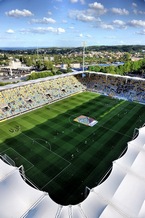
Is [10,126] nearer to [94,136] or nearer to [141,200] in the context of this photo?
[94,136]

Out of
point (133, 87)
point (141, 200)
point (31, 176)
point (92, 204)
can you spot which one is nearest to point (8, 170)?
point (31, 176)

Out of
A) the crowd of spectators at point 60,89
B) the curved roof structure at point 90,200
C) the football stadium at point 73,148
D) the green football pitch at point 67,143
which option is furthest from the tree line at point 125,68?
the curved roof structure at point 90,200

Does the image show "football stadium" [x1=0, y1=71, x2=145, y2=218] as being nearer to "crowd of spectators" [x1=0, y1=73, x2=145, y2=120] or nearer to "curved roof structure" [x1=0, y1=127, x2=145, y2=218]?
"curved roof structure" [x1=0, y1=127, x2=145, y2=218]

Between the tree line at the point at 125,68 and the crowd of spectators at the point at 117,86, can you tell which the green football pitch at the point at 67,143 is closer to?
the crowd of spectators at the point at 117,86

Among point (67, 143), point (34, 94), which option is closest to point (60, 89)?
point (34, 94)

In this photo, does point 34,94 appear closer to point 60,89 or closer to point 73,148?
point 60,89

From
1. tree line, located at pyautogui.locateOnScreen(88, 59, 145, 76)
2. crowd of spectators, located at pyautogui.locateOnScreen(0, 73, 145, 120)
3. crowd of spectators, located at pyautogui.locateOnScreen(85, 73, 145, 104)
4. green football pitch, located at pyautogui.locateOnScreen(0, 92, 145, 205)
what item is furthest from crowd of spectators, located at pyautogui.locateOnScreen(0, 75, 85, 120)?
tree line, located at pyautogui.locateOnScreen(88, 59, 145, 76)
